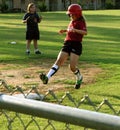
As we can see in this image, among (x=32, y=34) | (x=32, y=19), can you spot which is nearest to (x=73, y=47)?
(x=32, y=19)

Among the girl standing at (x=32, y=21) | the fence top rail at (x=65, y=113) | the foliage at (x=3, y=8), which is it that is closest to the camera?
the fence top rail at (x=65, y=113)

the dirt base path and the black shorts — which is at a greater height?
the black shorts

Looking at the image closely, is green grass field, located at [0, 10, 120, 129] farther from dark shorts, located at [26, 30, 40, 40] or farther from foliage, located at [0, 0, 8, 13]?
foliage, located at [0, 0, 8, 13]

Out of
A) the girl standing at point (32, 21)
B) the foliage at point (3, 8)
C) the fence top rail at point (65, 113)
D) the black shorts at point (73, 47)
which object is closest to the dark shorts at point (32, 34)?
the girl standing at point (32, 21)

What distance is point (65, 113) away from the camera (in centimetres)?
261

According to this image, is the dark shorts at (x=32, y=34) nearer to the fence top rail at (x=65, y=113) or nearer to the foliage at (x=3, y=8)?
the fence top rail at (x=65, y=113)

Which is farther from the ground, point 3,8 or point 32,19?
point 32,19

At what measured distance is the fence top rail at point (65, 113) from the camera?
248 centimetres

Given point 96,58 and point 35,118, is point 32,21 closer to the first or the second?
point 96,58

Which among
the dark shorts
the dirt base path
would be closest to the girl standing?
the dark shorts

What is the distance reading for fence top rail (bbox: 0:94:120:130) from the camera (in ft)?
8.13

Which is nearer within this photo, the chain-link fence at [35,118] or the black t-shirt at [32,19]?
the chain-link fence at [35,118]

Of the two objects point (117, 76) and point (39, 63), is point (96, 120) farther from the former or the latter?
point (39, 63)

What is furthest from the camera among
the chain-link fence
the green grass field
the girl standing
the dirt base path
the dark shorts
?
the dark shorts
